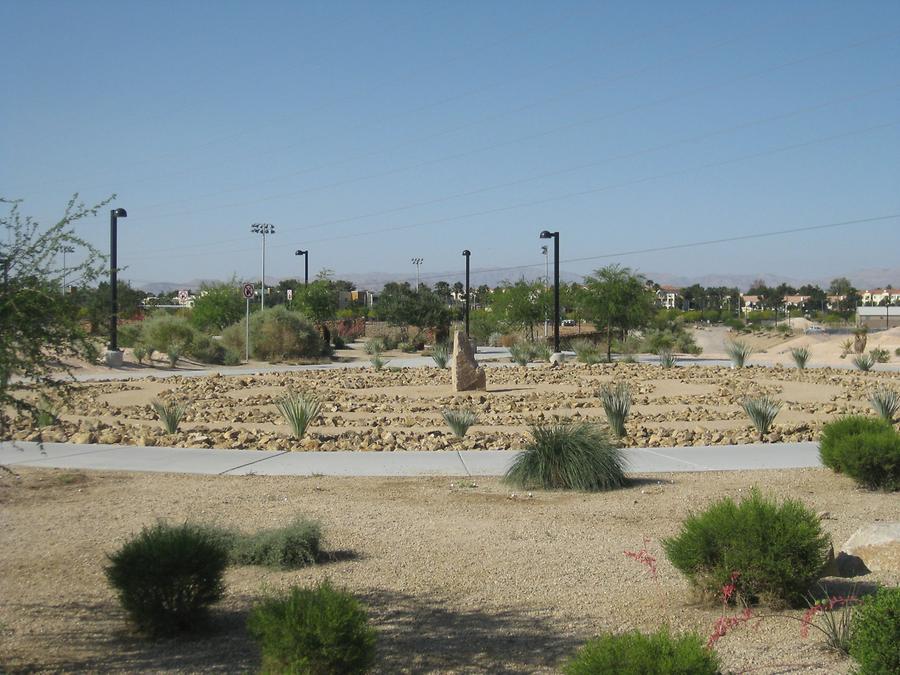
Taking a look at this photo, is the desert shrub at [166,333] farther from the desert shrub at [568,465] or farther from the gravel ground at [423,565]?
the desert shrub at [568,465]

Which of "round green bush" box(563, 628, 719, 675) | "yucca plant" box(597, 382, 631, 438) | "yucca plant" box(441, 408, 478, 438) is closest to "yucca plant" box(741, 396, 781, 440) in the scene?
"yucca plant" box(597, 382, 631, 438)

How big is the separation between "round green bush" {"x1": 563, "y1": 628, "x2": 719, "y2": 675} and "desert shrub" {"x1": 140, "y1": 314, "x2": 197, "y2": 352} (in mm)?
40208

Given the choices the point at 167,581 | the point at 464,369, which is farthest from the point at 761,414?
the point at 167,581

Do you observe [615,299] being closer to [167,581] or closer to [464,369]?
[464,369]

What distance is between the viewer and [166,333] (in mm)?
44500

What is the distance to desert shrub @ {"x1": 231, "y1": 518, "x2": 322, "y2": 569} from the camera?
8.98 meters

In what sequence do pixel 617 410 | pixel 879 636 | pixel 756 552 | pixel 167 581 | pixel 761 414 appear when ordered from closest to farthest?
pixel 879 636
pixel 167 581
pixel 756 552
pixel 617 410
pixel 761 414

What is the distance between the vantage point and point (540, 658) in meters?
6.60

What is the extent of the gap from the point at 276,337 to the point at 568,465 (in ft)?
111

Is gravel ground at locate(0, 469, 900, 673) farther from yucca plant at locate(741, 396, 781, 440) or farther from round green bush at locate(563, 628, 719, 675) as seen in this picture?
yucca plant at locate(741, 396, 781, 440)

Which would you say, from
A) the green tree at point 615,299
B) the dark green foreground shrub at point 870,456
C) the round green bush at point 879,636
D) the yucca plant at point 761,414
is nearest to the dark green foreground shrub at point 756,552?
the round green bush at point 879,636

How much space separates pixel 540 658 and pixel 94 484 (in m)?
8.26

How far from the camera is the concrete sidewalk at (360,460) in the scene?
1432cm

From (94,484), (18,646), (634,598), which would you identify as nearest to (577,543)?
(634,598)
